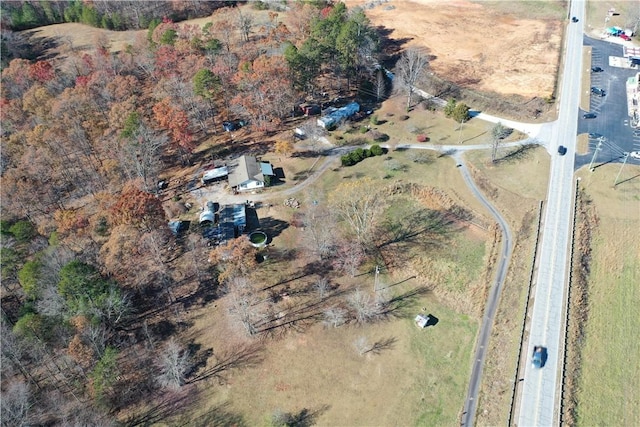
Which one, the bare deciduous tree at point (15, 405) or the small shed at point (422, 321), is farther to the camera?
the small shed at point (422, 321)

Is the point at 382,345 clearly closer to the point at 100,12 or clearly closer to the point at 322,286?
the point at 322,286

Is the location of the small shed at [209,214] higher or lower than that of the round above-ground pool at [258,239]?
higher

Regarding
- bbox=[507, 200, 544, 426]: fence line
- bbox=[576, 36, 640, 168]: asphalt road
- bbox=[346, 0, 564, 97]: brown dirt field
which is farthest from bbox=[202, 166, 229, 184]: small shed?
bbox=[576, 36, 640, 168]: asphalt road

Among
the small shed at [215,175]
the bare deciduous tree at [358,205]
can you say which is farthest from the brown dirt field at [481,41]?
the small shed at [215,175]

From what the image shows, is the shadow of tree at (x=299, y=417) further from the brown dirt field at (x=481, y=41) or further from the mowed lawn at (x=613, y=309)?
the brown dirt field at (x=481, y=41)

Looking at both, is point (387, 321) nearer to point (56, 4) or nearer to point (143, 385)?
point (143, 385)

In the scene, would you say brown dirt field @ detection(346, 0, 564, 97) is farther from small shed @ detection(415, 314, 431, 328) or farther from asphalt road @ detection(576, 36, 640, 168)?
small shed @ detection(415, 314, 431, 328)

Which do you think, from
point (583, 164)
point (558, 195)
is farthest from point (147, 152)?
point (583, 164)
